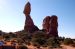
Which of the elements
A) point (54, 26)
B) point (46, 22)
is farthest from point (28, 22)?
point (46, 22)

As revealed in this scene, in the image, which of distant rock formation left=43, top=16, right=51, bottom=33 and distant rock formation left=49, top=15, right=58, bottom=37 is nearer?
distant rock formation left=49, top=15, right=58, bottom=37

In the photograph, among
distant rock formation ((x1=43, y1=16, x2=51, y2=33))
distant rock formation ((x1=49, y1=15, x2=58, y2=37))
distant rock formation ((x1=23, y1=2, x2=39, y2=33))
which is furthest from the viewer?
distant rock formation ((x1=43, y1=16, x2=51, y2=33))

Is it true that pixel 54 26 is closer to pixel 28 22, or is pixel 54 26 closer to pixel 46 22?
pixel 46 22

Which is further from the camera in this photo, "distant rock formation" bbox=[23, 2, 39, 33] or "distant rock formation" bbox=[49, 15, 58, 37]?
"distant rock formation" bbox=[23, 2, 39, 33]

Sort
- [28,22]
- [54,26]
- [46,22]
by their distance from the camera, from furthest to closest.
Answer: [46,22]
[28,22]
[54,26]

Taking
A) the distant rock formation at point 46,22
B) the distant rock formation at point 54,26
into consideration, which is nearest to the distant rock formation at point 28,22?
the distant rock formation at point 54,26

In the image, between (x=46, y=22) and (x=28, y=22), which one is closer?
(x=28, y=22)

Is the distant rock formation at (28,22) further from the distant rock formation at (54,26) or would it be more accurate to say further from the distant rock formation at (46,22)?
the distant rock formation at (46,22)

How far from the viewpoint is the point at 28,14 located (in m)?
70.6

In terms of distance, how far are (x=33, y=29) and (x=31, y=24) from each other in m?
2.05

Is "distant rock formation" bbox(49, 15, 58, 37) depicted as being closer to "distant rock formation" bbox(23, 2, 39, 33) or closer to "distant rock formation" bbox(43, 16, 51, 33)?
"distant rock formation" bbox(23, 2, 39, 33)

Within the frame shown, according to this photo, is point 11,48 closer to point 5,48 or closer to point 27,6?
point 5,48

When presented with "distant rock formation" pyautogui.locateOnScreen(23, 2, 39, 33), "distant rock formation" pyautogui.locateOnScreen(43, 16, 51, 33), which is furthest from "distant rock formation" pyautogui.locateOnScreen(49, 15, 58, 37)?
"distant rock formation" pyautogui.locateOnScreen(43, 16, 51, 33)

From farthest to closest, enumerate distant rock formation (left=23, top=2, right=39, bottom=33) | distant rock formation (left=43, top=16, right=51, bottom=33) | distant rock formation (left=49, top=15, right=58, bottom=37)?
distant rock formation (left=43, top=16, right=51, bottom=33)
distant rock formation (left=23, top=2, right=39, bottom=33)
distant rock formation (left=49, top=15, right=58, bottom=37)
